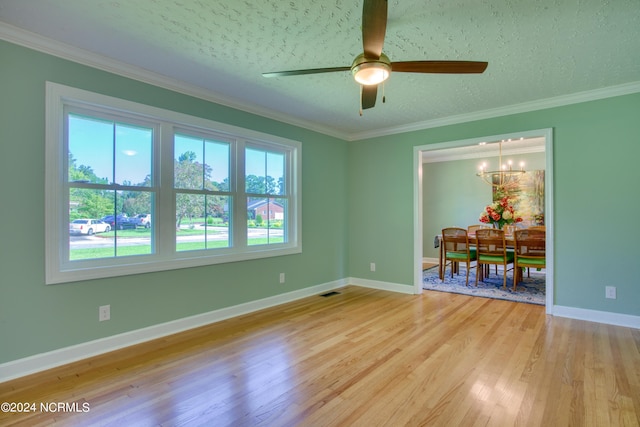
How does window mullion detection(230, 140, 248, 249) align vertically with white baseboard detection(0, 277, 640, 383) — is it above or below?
above

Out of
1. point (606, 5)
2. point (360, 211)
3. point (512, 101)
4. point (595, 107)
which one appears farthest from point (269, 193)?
point (595, 107)

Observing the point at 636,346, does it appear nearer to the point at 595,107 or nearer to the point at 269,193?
the point at 595,107

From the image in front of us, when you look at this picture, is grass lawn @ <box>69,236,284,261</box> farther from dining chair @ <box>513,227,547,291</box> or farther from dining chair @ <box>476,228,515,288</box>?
dining chair @ <box>513,227,547,291</box>

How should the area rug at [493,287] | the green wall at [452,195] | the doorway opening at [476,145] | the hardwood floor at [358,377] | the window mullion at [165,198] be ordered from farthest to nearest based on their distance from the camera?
the green wall at [452,195] < the area rug at [493,287] < the doorway opening at [476,145] < the window mullion at [165,198] < the hardwood floor at [358,377]

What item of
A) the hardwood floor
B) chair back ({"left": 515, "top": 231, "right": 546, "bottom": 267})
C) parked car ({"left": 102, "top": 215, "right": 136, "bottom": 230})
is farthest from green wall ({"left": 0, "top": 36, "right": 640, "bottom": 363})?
chair back ({"left": 515, "top": 231, "right": 546, "bottom": 267})

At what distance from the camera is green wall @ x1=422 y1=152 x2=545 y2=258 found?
7004mm

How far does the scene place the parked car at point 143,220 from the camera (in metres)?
2.99

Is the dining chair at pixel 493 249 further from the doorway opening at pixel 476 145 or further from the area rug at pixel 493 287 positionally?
the doorway opening at pixel 476 145

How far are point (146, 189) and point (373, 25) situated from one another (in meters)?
2.50

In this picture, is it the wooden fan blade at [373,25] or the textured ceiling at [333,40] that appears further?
the textured ceiling at [333,40]

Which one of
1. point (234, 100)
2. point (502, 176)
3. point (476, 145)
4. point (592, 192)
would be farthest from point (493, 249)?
point (234, 100)

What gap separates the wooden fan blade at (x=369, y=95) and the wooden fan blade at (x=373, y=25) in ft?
1.54

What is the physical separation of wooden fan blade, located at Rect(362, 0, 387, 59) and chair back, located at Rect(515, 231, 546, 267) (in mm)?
4160

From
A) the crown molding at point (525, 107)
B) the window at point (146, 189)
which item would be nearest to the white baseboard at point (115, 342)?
the window at point (146, 189)
